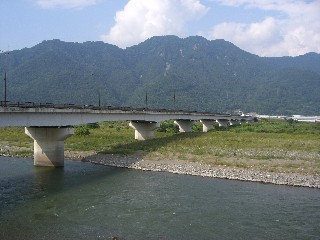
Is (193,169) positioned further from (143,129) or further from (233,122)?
(233,122)

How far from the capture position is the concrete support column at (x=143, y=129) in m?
71.1

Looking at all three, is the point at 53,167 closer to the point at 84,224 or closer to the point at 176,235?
the point at 84,224

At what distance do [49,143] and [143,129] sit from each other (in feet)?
95.3

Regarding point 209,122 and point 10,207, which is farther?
point 209,122

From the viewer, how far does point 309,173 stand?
1580 inches

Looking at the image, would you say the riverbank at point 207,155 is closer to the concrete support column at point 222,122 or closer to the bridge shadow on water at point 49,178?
the bridge shadow on water at point 49,178

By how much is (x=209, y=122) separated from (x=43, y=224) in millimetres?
89841

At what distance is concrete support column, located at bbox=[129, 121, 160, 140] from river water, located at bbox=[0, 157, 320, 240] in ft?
100

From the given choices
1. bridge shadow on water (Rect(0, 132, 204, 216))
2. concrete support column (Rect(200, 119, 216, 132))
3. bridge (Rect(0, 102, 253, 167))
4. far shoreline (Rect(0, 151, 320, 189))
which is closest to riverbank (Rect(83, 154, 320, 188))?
far shoreline (Rect(0, 151, 320, 189))

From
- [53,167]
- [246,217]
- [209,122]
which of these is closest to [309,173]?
[246,217]

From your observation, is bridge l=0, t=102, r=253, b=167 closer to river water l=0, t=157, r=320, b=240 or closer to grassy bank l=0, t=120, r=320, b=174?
river water l=0, t=157, r=320, b=240

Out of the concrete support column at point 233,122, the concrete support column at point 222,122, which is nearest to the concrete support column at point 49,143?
the concrete support column at point 222,122

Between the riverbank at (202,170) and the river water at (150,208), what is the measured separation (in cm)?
175

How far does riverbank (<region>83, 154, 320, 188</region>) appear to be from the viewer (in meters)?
37.4
